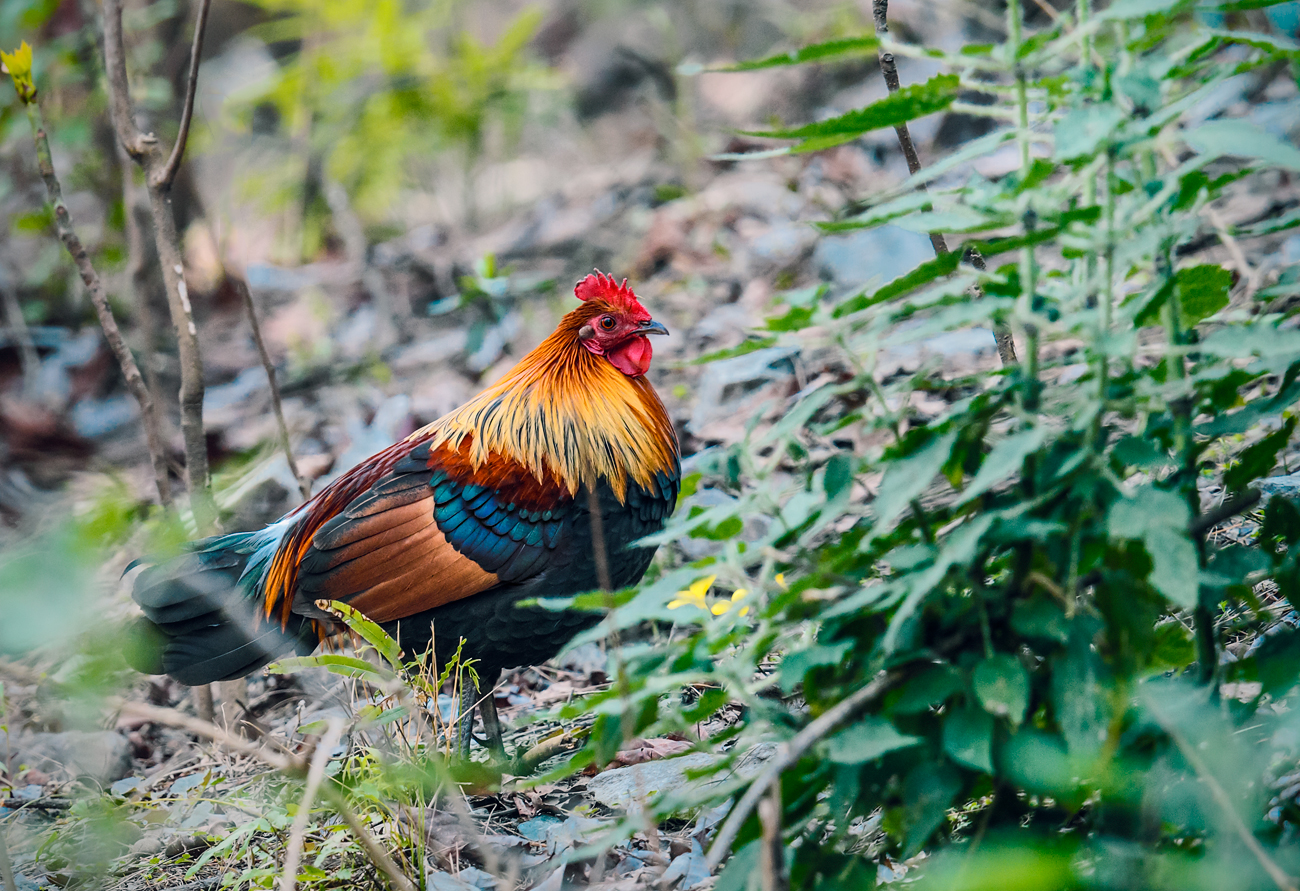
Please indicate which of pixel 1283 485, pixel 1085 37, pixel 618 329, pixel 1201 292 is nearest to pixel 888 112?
pixel 1085 37

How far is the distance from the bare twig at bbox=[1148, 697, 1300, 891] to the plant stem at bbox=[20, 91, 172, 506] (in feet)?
9.61

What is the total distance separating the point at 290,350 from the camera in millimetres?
6352

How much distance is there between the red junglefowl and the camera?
300cm

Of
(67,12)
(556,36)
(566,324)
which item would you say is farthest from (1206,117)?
(556,36)

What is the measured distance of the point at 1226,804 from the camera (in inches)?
46.2

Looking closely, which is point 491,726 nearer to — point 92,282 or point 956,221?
point 92,282

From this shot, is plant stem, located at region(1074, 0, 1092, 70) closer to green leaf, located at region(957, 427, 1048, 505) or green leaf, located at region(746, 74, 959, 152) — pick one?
green leaf, located at region(746, 74, 959, 152)

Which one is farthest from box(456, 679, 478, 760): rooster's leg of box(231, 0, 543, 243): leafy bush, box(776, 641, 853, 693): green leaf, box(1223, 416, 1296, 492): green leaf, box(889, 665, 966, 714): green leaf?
box(231, 0, 543, 243): leafy bush

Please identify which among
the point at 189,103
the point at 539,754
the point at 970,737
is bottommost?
the point at 539,754

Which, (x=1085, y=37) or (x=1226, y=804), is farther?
(x=1085, y=37)

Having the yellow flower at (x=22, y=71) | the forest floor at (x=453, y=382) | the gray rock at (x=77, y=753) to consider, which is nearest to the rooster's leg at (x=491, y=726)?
the forest floor at (x=453, y=382)

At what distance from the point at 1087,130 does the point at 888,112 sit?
0.29 m

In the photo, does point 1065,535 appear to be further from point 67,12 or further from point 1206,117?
point 67,12

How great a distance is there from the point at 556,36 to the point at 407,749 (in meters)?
10.4
